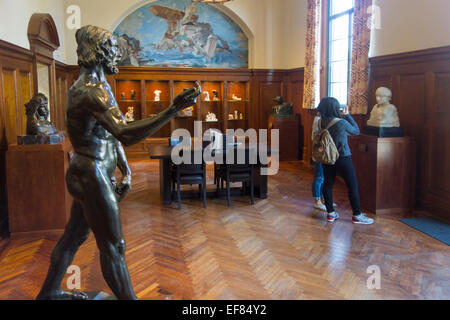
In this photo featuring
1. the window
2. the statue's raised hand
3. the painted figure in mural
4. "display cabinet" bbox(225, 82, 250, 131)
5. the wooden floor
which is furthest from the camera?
"display cabinet" bbox(225, 82, 250, 131)

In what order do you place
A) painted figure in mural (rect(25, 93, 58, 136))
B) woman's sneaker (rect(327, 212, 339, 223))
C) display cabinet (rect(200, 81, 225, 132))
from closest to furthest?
painted figure in mural (rect(25, 93, 58, 136)), woman's sneaker (rect(327, 212, 339, 223)), display cabinet (rect(200, 81, 225, 132))

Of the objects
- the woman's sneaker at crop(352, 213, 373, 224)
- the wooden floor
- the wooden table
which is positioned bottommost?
Result: the wooden floor

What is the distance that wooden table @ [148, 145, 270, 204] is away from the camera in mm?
5945

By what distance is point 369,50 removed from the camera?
6930mm

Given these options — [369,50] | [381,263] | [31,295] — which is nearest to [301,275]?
[381,263]

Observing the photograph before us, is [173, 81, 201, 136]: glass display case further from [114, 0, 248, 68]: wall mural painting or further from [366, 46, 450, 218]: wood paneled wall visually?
[366, 46, 450, 218]: wood paneled wall

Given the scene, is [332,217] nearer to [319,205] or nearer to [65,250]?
[319,205]

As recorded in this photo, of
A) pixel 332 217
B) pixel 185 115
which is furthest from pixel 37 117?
pixel 185 115

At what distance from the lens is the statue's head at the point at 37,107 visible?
4715 millimetres

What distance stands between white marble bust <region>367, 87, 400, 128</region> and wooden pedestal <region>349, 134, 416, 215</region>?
9.5 inches

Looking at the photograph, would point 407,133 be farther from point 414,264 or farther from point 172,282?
point 172,282

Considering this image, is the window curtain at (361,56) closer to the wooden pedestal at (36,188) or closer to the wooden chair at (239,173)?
the wooden chair at (239,173)

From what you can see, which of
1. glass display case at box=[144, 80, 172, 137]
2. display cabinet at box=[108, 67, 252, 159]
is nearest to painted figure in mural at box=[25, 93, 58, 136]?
display cabinet at box=[108, 67, 252, 159]

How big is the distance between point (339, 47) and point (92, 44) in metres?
7.19
